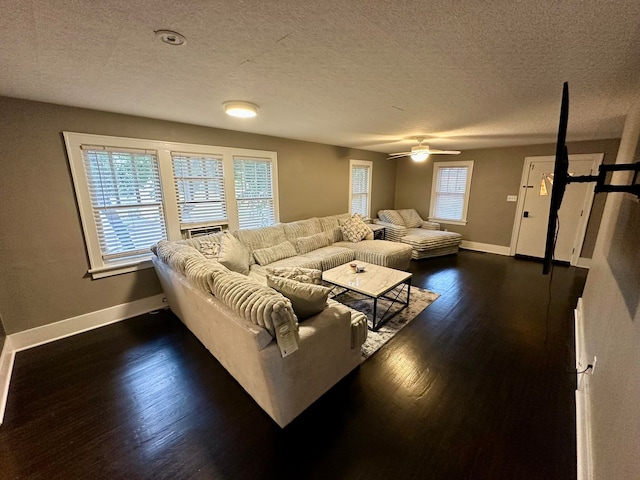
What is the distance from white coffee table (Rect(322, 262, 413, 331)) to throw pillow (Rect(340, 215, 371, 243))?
4.55 ft

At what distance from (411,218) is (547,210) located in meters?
2.58

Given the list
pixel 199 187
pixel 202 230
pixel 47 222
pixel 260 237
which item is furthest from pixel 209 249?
pixel 47 222

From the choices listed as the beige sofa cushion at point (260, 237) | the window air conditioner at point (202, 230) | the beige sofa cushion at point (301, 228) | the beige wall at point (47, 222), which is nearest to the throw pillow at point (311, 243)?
the beige sofa cushion at point (301, 228)

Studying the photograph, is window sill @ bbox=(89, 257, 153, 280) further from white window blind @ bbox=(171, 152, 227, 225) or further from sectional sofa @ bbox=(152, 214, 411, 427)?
white window blind @ bbox=(171, 152, 227, 225)

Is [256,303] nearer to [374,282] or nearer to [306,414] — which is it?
[306,414]

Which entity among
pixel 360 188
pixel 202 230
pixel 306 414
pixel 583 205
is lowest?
pixel 306 414

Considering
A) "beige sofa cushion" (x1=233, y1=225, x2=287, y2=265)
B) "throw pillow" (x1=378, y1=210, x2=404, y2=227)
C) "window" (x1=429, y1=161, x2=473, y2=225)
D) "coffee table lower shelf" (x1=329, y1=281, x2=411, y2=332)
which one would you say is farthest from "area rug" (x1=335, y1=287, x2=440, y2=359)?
"window" (x1=429, y1=161, x2=473, y2=225)

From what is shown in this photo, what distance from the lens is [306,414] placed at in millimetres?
1765

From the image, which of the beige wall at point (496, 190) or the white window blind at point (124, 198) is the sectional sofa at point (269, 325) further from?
the beige wall at point (496, 190)

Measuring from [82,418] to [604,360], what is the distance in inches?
135

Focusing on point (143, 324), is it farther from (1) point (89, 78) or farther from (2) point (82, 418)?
(1) point (89, 78)

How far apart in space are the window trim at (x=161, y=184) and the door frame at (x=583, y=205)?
5368 mm

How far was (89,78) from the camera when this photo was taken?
5.98ft

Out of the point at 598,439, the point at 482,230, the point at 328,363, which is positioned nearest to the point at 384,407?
the point at 328,363
